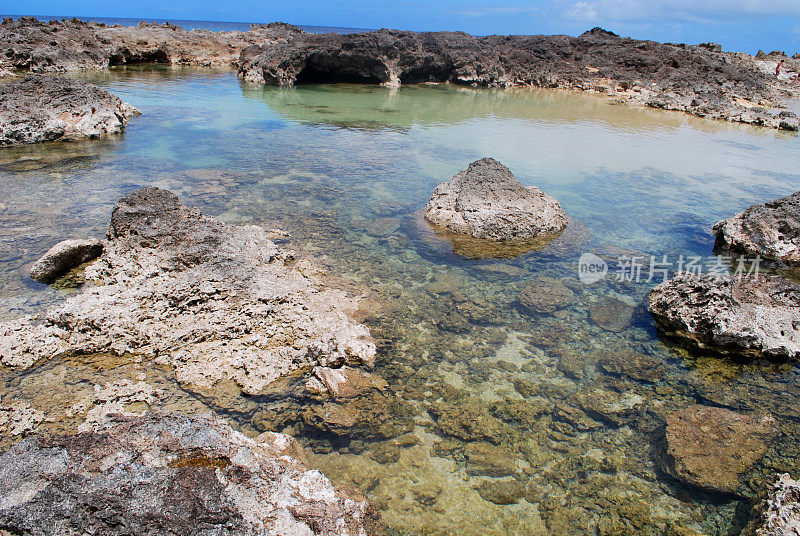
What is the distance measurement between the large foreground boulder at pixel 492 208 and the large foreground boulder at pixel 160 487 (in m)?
5.56

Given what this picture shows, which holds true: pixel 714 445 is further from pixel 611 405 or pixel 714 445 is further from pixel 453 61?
pixel 453 61

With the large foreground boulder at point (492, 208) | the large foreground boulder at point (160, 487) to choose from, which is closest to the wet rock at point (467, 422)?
the large foreground boulder at point (160, 487)

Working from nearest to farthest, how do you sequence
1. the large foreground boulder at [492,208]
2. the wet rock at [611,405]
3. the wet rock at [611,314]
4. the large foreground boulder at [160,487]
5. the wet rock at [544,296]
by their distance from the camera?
the large foreground boulder at [160,487] < the wet rock at [611,405] < the wet rock at [611,314] < the wet rock at [544,296] < the large foreground boulder at [492,208]

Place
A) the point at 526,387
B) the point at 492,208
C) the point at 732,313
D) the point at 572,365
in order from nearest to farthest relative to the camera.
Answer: the point at 526,387
the point at 572,365
the point at 732,313
the point at 492,208

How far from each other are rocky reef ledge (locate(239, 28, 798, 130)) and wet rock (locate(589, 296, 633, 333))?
63.5 ft

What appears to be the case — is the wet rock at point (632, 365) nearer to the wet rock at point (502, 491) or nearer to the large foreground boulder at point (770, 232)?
the wet rock at point (502, 491)

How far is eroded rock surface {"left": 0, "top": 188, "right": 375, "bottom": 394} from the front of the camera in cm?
452

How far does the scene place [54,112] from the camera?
40.1 feet

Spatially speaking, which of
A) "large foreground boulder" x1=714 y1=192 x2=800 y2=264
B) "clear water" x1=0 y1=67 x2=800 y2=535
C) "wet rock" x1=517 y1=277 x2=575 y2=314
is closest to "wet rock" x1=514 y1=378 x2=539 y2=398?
"clear water" x1=0 y1=67 x2=800 y2=535

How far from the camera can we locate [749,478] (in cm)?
381

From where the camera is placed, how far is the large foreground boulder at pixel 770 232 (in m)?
7.55

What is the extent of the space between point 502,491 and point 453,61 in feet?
91.2

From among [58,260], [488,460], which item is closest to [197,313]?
[58,260]

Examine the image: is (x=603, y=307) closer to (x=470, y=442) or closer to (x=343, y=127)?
(x=470, y=442)
